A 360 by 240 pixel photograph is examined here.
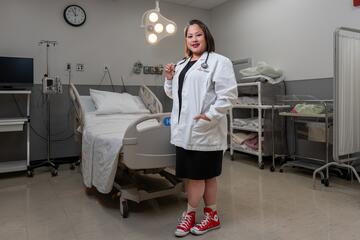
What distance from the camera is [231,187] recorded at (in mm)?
2936

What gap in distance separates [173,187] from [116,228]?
58 centimetres

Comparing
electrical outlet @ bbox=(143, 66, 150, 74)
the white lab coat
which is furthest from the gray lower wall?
the white lab coat

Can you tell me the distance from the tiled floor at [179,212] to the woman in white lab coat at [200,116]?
27 centimetres

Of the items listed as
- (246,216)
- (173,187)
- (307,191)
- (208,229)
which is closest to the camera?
(208,229)

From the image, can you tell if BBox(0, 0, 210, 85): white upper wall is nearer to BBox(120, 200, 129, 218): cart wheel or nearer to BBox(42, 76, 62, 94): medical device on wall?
BBox(42, 76, 62, 94): medical device on wall

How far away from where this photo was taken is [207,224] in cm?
196

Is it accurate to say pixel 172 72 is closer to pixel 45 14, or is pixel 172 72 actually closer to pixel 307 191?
pixel 307 191

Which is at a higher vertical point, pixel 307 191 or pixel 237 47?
pixel 237 47

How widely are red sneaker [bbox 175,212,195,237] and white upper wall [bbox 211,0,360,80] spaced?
2508mm

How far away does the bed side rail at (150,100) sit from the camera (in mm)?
3658

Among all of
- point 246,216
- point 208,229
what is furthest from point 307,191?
point 208,229

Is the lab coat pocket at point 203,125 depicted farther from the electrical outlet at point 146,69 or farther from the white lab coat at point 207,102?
the electrical outlet at point 146,69

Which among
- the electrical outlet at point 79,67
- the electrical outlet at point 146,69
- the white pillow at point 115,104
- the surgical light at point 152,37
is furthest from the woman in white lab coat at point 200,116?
the electrical outlet at point 146,69

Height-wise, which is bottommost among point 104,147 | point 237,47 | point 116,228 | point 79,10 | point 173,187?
point 116,228
